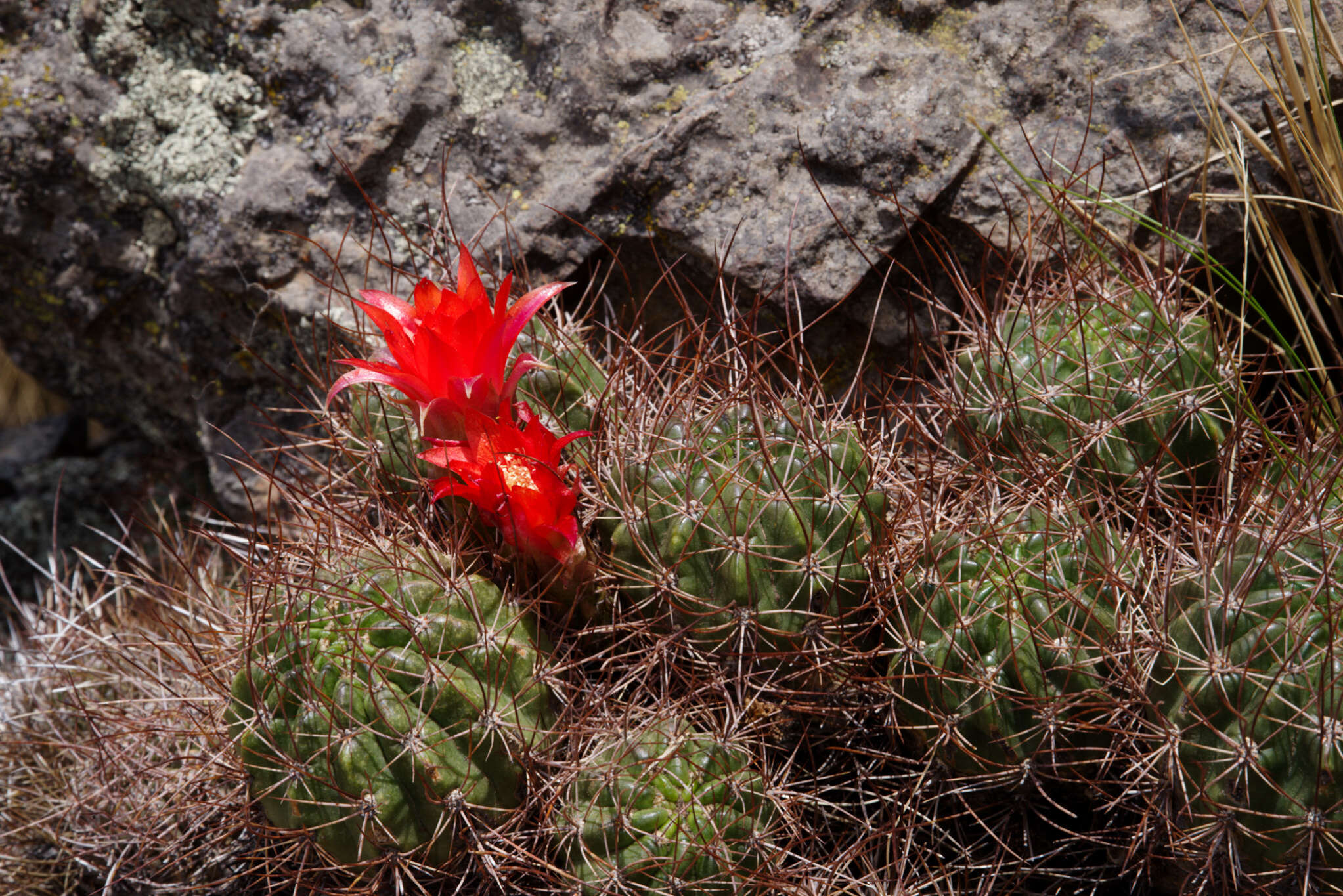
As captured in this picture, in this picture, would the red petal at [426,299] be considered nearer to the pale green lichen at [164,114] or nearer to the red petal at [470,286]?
the red petal at [470,286]

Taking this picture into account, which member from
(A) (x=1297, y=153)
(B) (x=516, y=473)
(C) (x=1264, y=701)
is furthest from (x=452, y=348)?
(A) (x=1297, y=153)

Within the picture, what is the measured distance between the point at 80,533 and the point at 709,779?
2.48 m

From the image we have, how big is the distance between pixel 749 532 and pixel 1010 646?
1.42 ft

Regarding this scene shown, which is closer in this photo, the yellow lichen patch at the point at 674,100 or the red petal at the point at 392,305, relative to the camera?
the red petal at the point at 392,305

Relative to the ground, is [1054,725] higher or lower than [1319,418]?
lower

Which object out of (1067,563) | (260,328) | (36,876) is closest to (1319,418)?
(1067,563)

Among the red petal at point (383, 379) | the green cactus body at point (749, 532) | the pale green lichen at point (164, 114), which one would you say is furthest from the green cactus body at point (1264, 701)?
the pale green lichen at point (164, 114)

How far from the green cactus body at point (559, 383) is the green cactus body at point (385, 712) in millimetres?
364

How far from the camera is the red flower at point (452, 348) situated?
4.94 feet

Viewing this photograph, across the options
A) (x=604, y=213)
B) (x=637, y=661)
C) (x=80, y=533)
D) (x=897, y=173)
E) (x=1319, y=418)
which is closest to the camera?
(x=637, y=661)

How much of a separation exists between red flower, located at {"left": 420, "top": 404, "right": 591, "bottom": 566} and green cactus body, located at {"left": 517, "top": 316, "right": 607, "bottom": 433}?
0.43 feet

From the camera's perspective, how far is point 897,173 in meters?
1.99

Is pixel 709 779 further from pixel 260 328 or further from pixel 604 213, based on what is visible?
pixel 260 328

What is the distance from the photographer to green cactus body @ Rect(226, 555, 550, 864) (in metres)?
1.41
